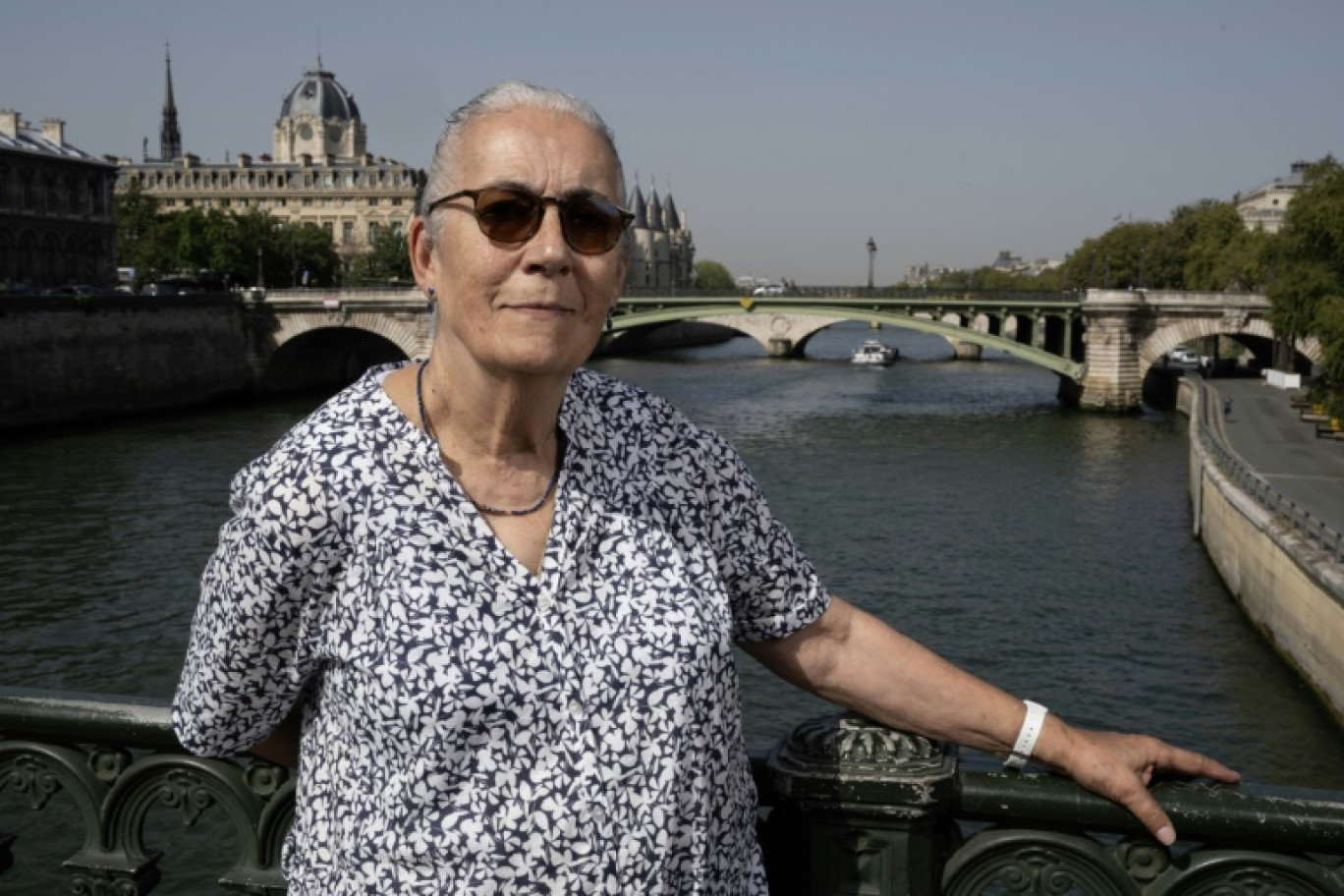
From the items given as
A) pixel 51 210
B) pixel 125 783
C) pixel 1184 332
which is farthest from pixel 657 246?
pixel 125 783

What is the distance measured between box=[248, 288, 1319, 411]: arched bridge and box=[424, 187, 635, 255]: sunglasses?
37539mm

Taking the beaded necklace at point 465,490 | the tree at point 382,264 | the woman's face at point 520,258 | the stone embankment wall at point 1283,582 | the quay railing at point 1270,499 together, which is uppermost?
the tree at point 382,264

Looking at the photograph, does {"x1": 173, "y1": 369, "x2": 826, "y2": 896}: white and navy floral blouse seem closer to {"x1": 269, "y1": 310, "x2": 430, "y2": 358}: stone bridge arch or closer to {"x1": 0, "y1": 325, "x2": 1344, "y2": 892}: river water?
{"x1": 0, "y1": 325, "x2": 1344, "y2": 892}: river water

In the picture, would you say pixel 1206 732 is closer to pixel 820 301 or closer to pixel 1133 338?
pixel 1133 338

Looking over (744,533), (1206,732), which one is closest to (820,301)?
(1206,732)

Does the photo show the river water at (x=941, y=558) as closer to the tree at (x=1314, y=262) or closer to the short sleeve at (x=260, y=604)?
the tree at (x=1314, y=262)

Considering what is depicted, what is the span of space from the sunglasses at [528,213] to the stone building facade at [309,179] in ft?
264

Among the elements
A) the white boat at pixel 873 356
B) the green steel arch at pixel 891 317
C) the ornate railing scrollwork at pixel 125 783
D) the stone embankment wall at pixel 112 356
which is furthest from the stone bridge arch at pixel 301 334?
the ornate railing scrollwork at pixel 125 783

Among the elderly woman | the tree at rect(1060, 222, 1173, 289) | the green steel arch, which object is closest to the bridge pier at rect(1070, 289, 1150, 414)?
the green steel arch

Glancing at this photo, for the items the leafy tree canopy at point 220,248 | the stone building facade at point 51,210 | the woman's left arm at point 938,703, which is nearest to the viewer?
the woman's left arm at point 938,703

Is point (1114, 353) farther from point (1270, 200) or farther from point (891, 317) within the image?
point (1270, 200)

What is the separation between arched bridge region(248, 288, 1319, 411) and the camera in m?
40.5

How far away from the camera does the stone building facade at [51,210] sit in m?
46.9

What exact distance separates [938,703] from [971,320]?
45644mm
